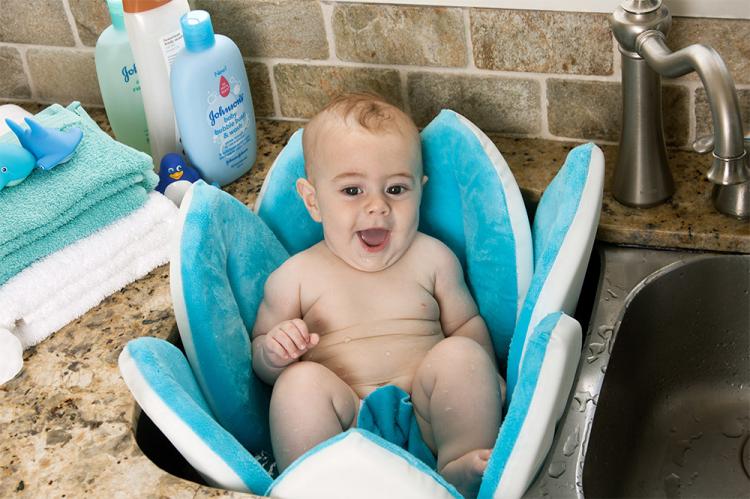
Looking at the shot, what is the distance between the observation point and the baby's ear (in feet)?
4.67

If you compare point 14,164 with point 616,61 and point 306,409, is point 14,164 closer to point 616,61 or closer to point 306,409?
point 306,409

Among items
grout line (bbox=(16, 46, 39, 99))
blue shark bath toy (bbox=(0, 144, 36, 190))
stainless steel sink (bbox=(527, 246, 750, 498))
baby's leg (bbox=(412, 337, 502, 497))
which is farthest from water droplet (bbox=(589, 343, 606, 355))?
grout line (bbox=(16, 46, 39, 99))

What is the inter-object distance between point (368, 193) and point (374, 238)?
0.06 m

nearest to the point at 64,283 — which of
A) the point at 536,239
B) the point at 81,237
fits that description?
the point at 81,237

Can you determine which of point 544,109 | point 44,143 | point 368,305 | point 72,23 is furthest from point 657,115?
point 72,23

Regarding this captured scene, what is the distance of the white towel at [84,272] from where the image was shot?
131 centimetres

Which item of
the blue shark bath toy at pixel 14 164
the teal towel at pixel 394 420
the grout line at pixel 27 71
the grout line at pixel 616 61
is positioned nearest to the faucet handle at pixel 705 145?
the grout line at pixel 616 61

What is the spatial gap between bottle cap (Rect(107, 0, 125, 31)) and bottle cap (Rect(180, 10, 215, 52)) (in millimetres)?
135

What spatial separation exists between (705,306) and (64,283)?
82cm

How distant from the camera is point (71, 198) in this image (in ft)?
4.34

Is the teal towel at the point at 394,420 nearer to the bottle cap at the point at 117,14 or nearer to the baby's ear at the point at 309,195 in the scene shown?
the baby's ear at the point at 309,195

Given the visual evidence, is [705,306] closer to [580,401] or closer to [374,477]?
[580,401]

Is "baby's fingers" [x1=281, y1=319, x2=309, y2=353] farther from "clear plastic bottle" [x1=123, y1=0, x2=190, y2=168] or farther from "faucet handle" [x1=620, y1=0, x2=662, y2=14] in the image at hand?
"faucet handle" [x1=620, y1=0, x2=662, y2=14]

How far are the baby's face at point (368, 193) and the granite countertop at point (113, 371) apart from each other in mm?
196
